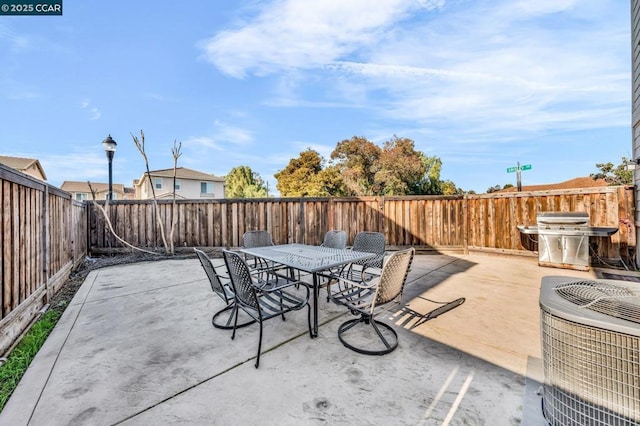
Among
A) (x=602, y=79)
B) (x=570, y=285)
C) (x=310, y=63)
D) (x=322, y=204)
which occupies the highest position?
(x=310, y=63)

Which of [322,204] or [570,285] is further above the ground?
[322,204]

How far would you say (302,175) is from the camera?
23844 mm

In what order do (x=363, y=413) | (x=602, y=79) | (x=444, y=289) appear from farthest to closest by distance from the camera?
(x=602, y=79) < (x=444, y=289) < (x=363, y=413)

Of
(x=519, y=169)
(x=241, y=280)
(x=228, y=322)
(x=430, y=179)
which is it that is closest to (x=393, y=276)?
(x=241, y=280)

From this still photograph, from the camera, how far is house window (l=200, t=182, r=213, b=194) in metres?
26.5

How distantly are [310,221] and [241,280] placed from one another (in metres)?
5.05

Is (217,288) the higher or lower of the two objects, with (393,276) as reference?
lower

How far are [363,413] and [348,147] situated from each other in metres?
23.0

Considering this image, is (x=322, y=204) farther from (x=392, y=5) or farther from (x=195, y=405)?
(x=195, y=405)

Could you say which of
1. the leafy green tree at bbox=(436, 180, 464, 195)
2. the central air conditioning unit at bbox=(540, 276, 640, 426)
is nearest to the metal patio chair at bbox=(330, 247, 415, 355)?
the central air conditioning unit at bbox=(540, 276, 640, 426)

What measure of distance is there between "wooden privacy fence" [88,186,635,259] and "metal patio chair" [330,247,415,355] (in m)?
4.62

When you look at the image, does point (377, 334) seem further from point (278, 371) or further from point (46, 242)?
point (46, 242)

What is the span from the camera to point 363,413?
4.80ft

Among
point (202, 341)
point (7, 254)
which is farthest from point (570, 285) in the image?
point (7, 254)
